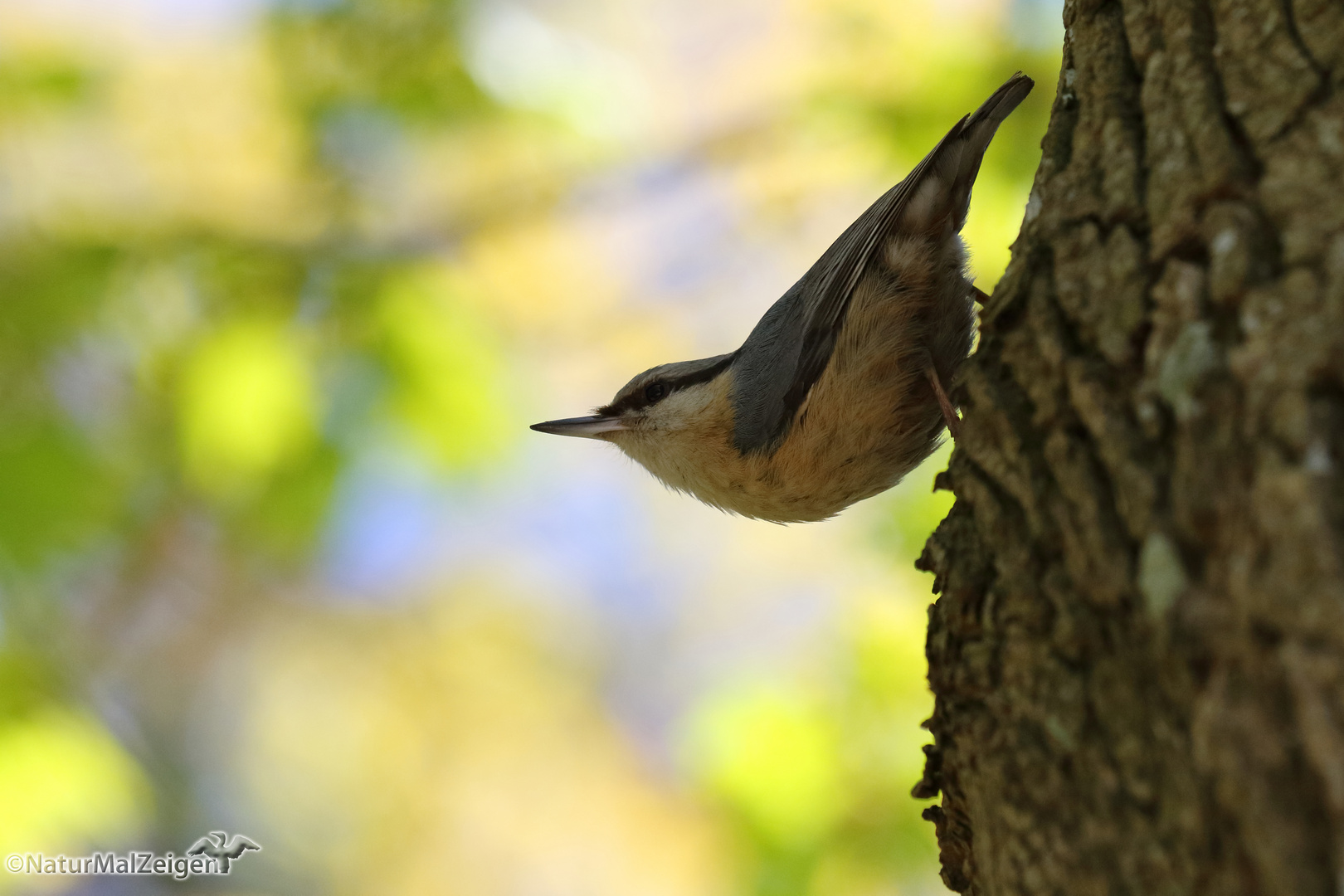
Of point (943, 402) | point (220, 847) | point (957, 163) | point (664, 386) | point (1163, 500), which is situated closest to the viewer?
point (1163, 500)

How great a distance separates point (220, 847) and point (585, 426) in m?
2.44

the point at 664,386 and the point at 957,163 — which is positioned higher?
the point at 664,386

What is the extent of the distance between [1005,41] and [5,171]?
3834 millimetres

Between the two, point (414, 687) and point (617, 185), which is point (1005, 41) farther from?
point (414, 687)

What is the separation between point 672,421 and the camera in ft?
11.2

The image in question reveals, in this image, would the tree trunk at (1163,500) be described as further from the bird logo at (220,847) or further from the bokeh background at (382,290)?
the bird logo at (220,847)

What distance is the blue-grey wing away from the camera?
2.68m

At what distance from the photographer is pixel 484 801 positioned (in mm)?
7363

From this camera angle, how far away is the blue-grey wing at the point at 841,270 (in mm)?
2680

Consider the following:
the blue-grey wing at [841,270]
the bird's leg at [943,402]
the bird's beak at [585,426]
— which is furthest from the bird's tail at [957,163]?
the bird's beak at [585,426]

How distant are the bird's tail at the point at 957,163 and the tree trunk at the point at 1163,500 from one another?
95 centimetres

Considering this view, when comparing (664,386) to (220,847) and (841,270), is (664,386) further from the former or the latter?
(220,847)

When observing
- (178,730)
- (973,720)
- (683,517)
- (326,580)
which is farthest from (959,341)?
(178,730)

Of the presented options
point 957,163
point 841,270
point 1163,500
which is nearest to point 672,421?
point 841,270
